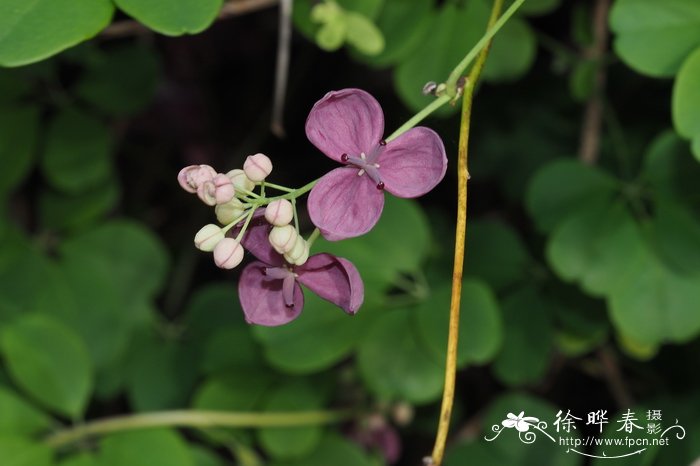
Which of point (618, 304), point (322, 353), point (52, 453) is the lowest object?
point (52, 453)

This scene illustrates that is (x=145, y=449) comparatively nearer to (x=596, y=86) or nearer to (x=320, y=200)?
(x=320, y=200)

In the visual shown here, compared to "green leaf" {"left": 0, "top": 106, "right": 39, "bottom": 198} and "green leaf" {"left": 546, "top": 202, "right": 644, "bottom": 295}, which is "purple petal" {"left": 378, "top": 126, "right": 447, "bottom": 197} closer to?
"green leaf" {"left": 546, "top": 202, "right": 644, "bottom": 295}

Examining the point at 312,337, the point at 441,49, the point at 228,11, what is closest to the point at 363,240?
the point at 312,337

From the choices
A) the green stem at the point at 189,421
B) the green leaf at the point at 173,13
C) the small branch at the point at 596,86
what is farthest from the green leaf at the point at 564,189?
the green leaf at the point at 173,13

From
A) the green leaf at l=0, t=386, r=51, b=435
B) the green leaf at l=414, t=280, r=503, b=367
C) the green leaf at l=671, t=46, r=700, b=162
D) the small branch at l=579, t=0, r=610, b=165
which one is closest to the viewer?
the green leaf at l=671, t=46, r=700, b=162

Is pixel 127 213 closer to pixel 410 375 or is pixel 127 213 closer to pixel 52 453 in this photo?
pixel 52 453

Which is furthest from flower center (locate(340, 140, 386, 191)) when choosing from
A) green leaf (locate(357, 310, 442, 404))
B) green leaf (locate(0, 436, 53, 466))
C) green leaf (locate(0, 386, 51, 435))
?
green leaf (locate(0, 386, 51, 435))

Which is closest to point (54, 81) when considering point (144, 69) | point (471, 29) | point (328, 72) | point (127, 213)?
point (144, 69)
